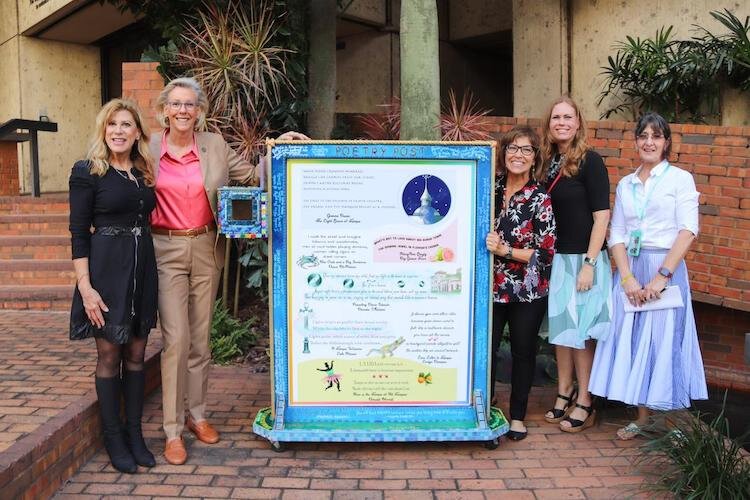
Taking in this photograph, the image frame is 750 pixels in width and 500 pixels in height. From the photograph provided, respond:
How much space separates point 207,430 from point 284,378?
0.57 m

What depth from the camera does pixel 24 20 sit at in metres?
10.1

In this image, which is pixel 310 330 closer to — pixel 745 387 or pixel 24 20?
pixel 745 387

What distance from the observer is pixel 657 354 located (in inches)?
147

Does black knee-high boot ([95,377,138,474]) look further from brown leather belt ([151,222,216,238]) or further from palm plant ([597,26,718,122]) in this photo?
palm plant ([597,26,718,122])

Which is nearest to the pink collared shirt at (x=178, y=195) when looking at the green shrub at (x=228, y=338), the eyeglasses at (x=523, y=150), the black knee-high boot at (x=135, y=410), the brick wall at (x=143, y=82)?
the black knee-high boot at (x=135, y=410)

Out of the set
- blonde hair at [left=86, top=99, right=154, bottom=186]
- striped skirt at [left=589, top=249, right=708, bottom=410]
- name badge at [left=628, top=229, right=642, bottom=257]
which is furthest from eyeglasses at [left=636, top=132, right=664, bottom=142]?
blonde hair at [left=86, top=99, right=154, bottom=186]

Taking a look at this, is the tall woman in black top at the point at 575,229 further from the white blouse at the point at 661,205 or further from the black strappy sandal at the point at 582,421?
the black strappy sandal at the point at 582,421

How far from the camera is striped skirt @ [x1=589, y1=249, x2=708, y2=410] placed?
3.71m

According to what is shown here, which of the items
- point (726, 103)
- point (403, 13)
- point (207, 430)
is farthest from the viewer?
point (726, 103)

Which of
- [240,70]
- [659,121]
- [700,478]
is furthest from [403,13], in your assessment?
[700,478]

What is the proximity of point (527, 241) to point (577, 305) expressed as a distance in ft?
1.61

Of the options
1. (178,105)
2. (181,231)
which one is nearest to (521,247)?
(181,231)

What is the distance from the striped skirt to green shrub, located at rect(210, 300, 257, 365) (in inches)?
114

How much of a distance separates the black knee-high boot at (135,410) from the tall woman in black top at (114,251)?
0.06m
